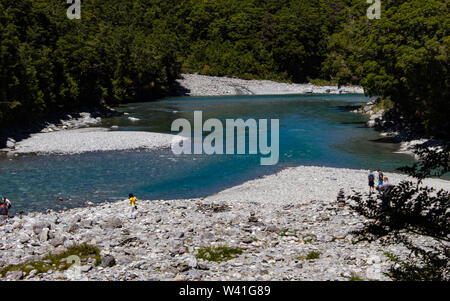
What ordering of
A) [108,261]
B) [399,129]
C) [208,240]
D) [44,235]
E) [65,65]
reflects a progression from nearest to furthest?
[108,261] → [208,240] → [44,235] → [399,129] → [65,65]

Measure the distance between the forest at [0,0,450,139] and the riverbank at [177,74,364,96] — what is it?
581cm

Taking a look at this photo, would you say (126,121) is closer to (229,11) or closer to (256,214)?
(256,214)

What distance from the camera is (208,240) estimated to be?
59.0 feet

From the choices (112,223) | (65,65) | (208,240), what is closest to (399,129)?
(208,240)

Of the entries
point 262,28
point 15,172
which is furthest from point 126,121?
point 262,28

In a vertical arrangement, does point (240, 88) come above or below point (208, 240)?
above

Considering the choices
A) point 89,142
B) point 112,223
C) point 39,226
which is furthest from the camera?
point 89,142

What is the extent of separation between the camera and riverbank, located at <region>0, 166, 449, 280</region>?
15.0m

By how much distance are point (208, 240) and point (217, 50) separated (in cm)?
12979

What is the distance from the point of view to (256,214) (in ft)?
71.4

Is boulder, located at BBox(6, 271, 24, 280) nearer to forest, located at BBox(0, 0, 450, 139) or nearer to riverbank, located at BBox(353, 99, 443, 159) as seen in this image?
forest, located at BBox(0, 0, 450, 139)

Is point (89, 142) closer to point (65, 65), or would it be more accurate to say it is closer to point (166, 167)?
point (166, 167)

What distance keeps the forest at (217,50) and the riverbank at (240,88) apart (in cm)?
581

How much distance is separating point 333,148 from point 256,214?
874 inches
